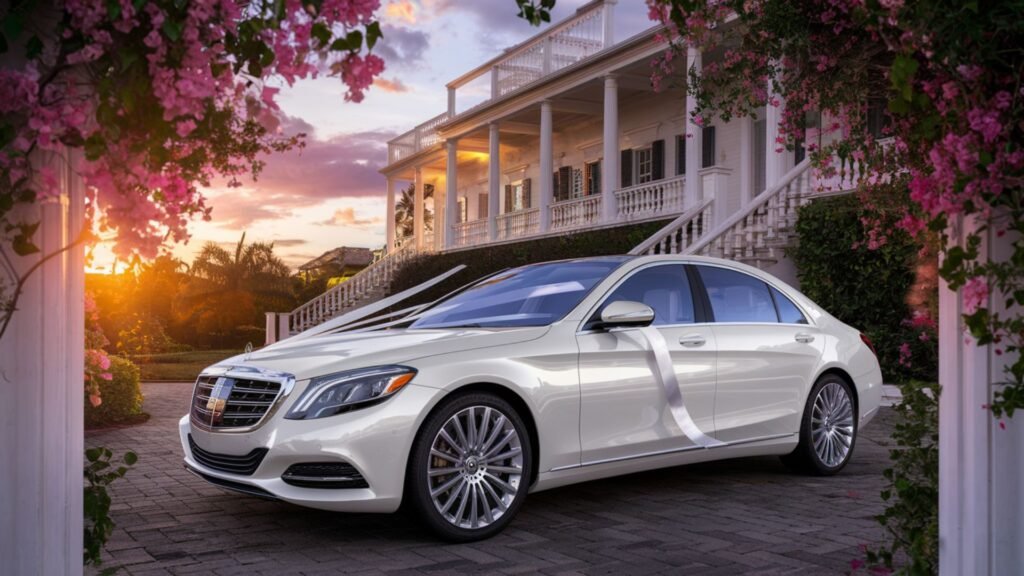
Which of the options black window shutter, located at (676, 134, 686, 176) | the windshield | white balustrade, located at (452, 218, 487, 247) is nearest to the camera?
the windshield

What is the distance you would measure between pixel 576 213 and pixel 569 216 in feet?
1.23

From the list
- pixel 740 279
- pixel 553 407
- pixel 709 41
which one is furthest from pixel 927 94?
pixel 740 279

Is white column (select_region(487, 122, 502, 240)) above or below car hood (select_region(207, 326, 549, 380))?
above

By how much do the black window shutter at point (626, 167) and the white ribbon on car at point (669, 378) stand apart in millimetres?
19677

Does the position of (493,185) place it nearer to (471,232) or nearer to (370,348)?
(471,232)

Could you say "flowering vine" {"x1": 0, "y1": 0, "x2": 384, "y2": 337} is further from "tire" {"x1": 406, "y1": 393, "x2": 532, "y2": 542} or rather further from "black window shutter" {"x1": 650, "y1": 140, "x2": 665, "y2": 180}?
"black window shutter" {"x1": 650, "y1": 140, "x2": 665, "y2": 180}

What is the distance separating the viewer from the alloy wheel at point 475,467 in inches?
203

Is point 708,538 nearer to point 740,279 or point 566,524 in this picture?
point 566,524

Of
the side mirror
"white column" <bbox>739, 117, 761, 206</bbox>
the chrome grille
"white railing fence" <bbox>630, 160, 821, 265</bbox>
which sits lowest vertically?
the chrome grille

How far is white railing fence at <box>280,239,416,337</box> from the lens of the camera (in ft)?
95.6

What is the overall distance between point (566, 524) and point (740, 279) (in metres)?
2.46

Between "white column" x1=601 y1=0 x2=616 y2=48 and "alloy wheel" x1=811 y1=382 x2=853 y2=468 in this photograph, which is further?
"white column" x1=601 y1=0 x2=616 y2=48

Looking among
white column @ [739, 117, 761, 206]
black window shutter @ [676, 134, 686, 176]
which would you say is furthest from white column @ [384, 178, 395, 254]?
white column @ [739, 117, 761, 206]

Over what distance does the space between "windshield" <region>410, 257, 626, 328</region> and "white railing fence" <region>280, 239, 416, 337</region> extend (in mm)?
22334
